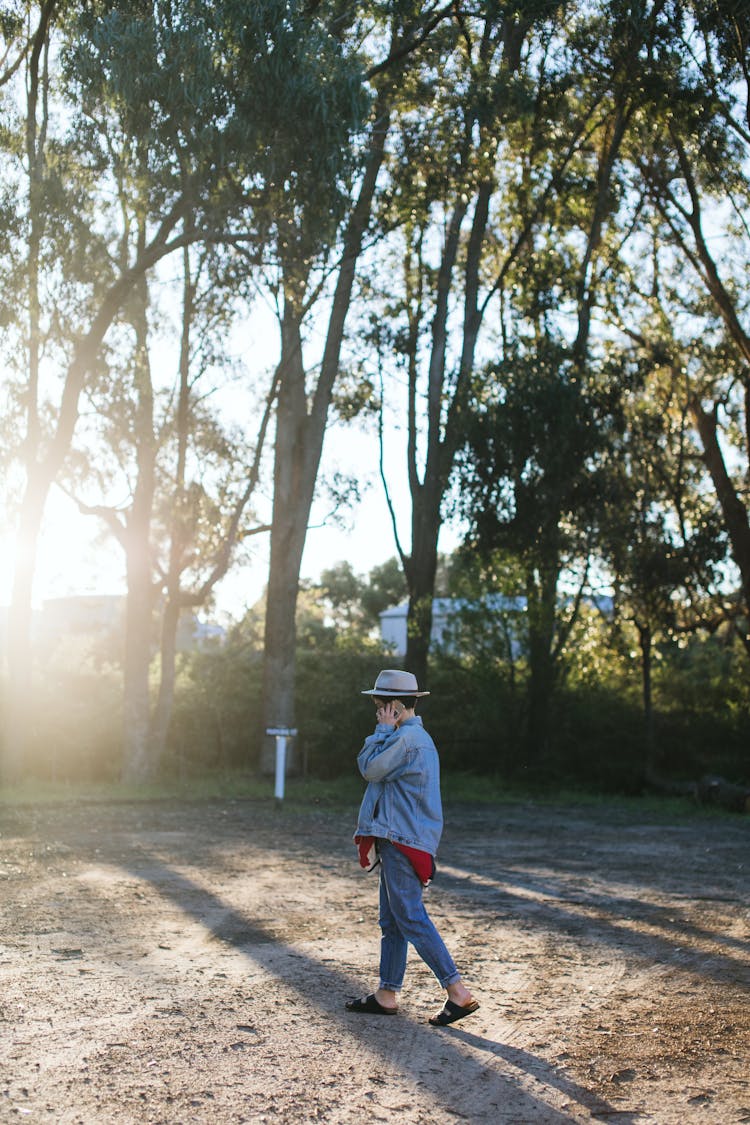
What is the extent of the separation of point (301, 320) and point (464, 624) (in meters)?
6.57

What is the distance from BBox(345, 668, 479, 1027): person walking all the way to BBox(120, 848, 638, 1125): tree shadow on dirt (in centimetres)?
19

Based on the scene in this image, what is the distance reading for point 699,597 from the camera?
78.7 ft

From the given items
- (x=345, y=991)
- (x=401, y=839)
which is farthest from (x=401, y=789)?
(x=345, y=991)

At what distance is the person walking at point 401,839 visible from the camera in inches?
230

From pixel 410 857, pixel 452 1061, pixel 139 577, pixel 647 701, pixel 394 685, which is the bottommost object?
pixel 452 1061

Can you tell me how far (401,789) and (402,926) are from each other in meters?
0.66

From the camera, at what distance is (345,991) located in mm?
6410

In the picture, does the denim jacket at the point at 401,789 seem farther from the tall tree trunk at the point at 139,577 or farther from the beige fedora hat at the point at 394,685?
the tall tree trunk at the point at 139,577

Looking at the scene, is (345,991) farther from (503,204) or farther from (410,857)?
(503,204)

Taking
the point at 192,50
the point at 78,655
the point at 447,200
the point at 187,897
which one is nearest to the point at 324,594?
the point at 78,655

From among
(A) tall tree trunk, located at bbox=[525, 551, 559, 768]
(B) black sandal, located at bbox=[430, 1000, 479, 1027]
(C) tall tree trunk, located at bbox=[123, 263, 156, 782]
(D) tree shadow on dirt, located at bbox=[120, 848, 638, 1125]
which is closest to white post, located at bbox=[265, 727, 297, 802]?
(C) tall tree trunk, located at bbox=[123, 263, 156, 782]

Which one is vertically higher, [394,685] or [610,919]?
[394,685]

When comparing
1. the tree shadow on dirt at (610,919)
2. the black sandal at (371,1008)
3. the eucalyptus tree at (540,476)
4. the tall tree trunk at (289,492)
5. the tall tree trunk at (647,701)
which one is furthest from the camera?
the tall tree trunk at (647,701)

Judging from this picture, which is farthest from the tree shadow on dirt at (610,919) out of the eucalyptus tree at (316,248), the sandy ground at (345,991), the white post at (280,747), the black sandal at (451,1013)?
the eucalyptus tree at (316,248)
